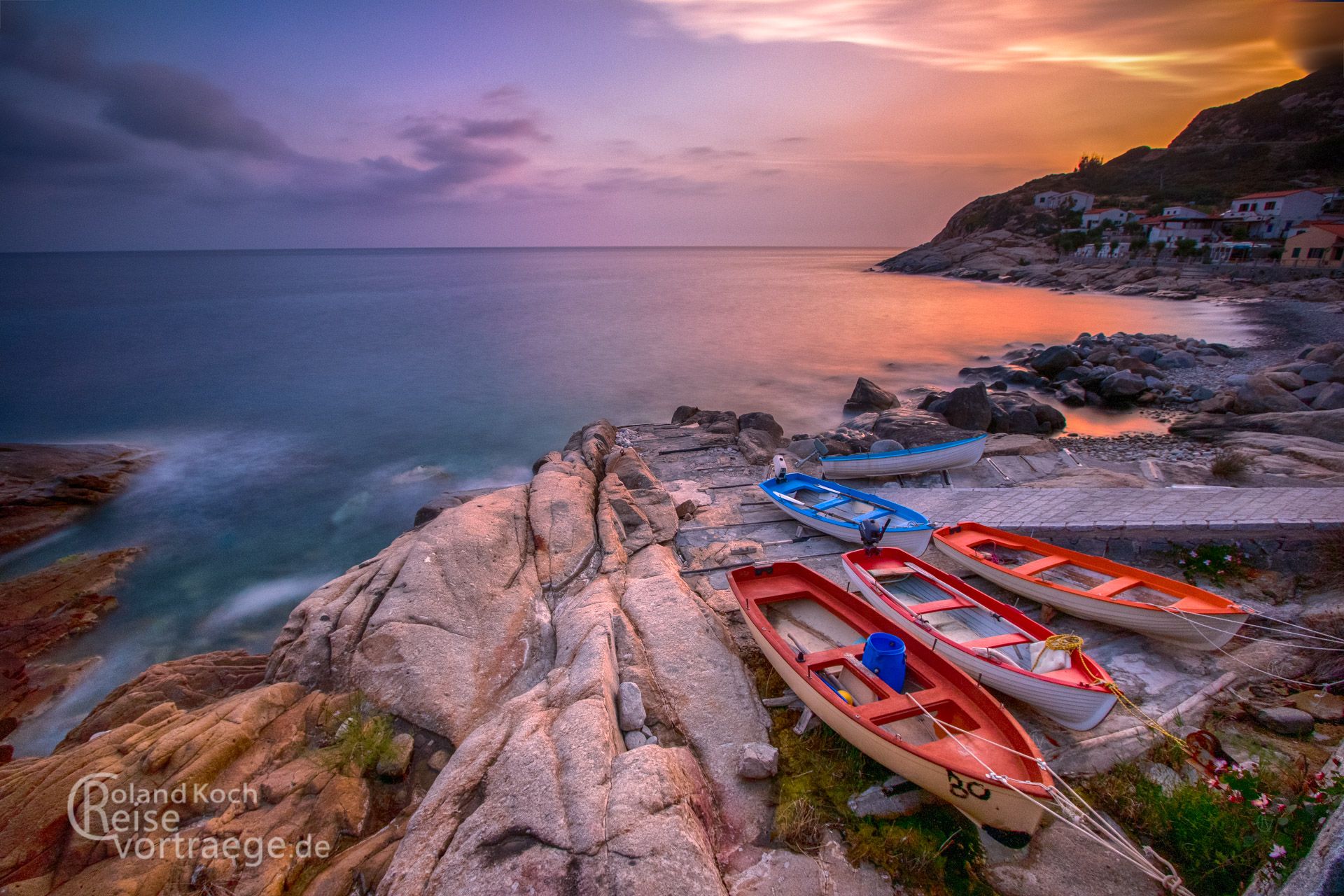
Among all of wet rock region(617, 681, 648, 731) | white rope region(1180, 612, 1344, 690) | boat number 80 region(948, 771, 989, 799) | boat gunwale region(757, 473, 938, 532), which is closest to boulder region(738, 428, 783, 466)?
boat gunwale region(757, 473, 938, 532)

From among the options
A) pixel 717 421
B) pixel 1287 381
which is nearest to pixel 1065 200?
pixel 1287 381

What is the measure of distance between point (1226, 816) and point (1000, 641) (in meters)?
2.55

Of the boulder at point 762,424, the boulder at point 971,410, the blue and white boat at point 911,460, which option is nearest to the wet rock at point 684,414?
the boulder at point 762,424

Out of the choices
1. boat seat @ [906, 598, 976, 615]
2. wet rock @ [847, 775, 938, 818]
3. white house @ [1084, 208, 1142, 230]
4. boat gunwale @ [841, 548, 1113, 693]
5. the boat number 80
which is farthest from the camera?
white house @ [1084, 208, 1142, 230]

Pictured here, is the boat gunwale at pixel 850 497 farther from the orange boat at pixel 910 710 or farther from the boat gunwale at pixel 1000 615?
the orange boat at pixel 910 710

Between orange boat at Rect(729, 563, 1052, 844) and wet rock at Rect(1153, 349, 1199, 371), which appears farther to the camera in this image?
wet rock at Rect(1153, 349, 1199, 371)

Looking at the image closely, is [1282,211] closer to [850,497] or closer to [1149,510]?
[1149,510]

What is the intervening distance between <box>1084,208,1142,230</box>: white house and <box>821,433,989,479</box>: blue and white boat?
10172 centimetres

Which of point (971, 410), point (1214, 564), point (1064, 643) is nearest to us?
point (1064, 643)

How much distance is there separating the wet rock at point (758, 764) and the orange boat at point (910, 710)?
0.78 m

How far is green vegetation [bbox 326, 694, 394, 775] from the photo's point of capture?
6.89 m

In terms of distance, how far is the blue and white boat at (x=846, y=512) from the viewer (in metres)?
11.3

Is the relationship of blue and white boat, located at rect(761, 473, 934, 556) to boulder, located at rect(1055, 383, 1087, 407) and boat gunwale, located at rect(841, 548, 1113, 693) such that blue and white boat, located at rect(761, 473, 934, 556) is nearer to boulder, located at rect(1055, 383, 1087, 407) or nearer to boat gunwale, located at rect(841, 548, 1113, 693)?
boat gunwale, located at rect(841, 548, 1113, 693)

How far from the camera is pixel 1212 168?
112 metres
